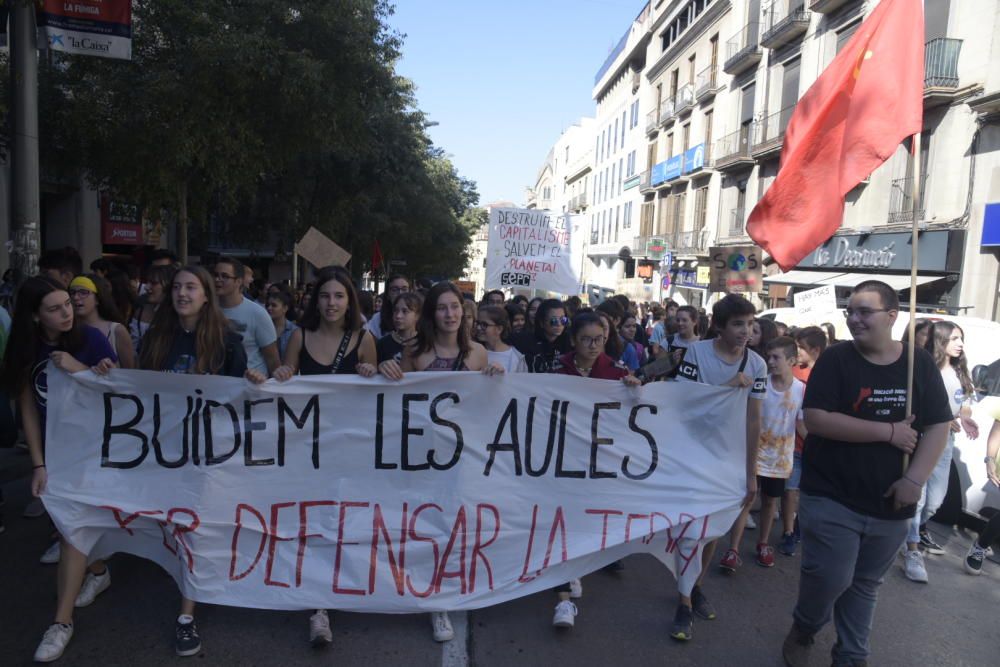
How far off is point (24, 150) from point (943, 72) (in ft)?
58.7

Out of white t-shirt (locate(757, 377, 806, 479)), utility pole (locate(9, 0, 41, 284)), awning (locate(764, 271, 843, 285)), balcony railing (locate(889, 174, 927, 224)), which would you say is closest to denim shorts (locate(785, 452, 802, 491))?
white t-shirt (locate(757, 377, 806, 479))

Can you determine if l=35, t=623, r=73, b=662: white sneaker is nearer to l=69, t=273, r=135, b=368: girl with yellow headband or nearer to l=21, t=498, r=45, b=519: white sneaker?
l=69, t=273, r=135, b=368: girl with yellow headband

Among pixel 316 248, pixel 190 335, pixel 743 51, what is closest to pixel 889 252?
pixel 743 51

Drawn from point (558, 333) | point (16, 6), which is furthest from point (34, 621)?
point (16, 6)

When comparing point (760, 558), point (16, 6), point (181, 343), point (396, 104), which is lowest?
point (760, 558)

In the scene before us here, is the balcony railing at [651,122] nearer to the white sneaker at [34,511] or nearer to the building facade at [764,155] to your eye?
the building facade at [764,155]

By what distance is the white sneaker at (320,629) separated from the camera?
3.46 meters

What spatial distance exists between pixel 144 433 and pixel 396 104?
17.2 m

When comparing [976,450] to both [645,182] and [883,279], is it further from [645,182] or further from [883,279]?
[645,182]

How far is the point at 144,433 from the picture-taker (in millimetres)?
3779

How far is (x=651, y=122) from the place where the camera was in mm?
40469

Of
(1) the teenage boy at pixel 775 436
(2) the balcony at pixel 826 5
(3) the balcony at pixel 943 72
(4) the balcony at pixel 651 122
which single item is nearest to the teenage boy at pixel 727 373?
(1) the teenage boy at pixel 775 436

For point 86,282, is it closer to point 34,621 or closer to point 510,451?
point 34,621

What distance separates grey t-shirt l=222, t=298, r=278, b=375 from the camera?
4.46m
